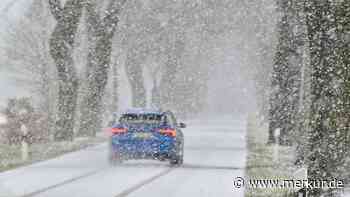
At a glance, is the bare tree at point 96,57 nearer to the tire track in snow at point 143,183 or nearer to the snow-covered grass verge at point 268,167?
the snow-covered grass verge at point 268,167

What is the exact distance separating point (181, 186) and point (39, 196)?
11.7ft

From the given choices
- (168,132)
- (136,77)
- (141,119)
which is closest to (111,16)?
(141,119)

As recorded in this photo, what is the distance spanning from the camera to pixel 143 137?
2338 cm

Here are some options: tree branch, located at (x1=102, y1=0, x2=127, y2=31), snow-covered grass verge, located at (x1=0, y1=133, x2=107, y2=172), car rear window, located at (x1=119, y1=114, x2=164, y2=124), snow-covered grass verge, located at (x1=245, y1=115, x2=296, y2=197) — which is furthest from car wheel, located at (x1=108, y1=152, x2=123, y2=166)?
tree branch, located at (x1=102, y1=0, x2=127, y2=31)

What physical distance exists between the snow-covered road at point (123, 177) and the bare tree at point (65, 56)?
186 inches

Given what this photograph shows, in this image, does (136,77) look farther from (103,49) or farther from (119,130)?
(119,130)

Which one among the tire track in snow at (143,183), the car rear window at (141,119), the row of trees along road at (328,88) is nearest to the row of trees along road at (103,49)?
the car rear window at (141,119)

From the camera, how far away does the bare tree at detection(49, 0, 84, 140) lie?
105 feet

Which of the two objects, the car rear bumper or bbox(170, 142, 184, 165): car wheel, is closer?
the car rear bumper

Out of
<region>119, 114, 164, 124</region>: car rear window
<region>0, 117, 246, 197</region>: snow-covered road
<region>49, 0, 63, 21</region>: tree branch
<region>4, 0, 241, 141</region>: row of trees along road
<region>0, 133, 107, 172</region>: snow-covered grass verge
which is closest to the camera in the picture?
<region>0, 117, 246, 197</region>: snow-covered road

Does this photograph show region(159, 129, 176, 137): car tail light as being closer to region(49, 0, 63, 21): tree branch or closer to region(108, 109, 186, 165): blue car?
region(108, 109, 186, 165): blue car

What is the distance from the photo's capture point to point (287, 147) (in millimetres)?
31375

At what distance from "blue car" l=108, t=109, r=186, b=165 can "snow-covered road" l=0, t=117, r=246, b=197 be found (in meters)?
0.39

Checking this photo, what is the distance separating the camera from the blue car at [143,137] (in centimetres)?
2339
